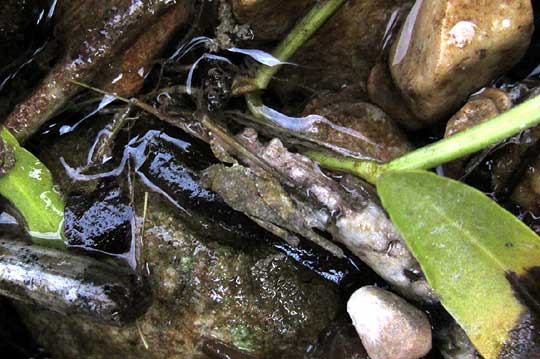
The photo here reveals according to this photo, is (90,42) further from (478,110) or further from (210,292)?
(478,110)

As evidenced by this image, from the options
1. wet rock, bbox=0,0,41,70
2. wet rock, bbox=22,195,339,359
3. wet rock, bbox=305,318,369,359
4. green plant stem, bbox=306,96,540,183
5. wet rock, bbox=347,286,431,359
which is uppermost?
wet rock, bbox=0,0,41,70

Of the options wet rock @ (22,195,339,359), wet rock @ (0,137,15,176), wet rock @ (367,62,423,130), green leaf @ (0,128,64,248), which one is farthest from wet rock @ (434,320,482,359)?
wet rock @ (0,137,15,176)

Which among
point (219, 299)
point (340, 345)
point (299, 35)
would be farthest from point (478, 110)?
point (219, 299)

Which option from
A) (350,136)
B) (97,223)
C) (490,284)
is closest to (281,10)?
(350,136)

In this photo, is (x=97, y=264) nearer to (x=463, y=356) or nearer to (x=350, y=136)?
(x=350, y=136)

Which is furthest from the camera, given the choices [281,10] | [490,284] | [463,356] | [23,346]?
[23,346]

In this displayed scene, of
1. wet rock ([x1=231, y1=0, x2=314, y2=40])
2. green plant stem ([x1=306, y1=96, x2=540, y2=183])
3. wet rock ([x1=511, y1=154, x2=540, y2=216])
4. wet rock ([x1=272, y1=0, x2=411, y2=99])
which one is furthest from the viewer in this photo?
wet rock ([x1=272, y1=0, x2=411, y2=99])

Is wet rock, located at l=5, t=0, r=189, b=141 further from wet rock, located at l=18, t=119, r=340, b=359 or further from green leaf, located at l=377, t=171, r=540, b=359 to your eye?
green leaf, located at l=377, t=171, r=540, b=359
